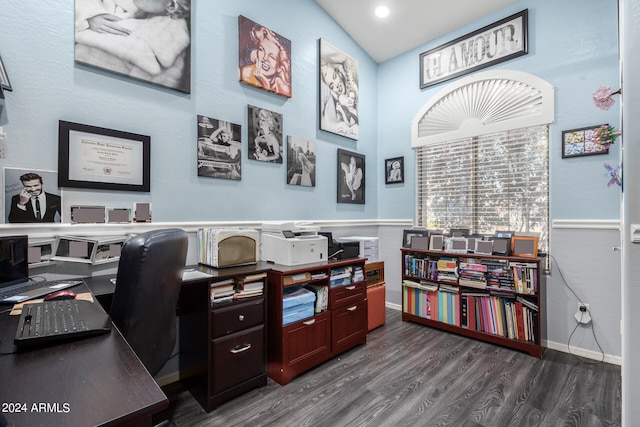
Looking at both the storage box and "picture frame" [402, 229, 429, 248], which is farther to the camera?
"picture frame" [402, 229, 429, 248]

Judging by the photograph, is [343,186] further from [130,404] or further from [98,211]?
[130,404]

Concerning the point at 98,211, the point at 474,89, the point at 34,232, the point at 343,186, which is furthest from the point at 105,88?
the point at 474,89

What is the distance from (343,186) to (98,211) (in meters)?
2.43

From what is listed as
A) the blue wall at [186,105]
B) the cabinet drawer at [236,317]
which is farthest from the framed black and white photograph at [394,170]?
the cabinet drawer at [236,317]

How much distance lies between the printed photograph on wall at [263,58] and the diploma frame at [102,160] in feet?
3.61

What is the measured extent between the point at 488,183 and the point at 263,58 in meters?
2.64

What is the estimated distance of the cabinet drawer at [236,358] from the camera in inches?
74.2

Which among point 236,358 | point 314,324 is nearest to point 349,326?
point 314,324

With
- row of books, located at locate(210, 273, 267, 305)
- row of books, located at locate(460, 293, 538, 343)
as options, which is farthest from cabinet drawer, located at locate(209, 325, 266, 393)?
row of books, located at locate(460, 293, 538, 343)

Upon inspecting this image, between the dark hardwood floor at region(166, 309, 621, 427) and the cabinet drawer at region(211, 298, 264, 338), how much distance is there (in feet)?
1.58

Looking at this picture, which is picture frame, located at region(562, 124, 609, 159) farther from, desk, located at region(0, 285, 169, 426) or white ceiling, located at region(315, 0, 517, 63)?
desk, located at region(0, 285, 169, 426)

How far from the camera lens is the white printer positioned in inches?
93.1

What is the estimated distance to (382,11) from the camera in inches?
129

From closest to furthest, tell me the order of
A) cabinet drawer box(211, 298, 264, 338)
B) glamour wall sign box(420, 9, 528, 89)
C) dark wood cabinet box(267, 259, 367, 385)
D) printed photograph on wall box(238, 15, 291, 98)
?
1. cabinet drawer box(211, 298, 264, 338)
2. dark wood cabinet box(267, 259, 367, 385)
3. printed photograph on wall box(238, 15, 291, 98)
4. glamour wall sign box(420, 9, 528, 89)
